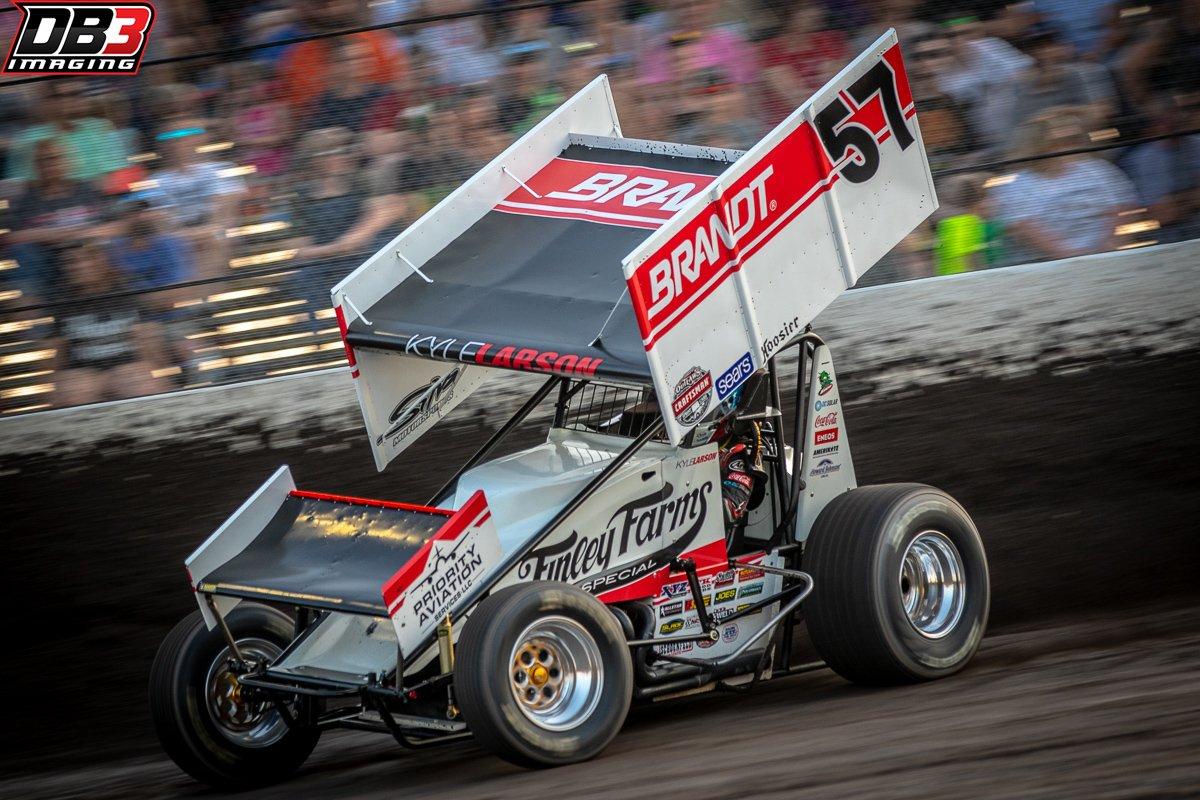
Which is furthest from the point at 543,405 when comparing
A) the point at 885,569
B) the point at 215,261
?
the point at 885,569

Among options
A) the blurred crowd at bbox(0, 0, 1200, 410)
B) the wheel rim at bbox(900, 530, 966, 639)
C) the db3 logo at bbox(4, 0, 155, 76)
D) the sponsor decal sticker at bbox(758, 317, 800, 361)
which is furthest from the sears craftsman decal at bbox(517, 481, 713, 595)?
the db3 logo at bbox(4, 0, 155, 76)

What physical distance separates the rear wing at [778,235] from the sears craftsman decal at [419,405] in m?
1.56

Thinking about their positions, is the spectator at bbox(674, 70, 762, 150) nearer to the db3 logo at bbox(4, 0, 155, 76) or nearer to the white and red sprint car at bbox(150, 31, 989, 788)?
the white and red sprint car at bbox(150, 31, 989, 788)

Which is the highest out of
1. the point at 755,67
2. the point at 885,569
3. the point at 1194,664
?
the point at 755,67

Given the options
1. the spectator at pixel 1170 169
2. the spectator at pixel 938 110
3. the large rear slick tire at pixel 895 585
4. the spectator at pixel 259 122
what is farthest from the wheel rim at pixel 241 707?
the spectator at pixel 1170 169

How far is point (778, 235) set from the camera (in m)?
6.11

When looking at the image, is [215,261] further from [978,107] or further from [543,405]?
[978,107]

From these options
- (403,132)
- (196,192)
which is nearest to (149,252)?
(196,192)

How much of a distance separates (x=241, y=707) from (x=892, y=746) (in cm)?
250

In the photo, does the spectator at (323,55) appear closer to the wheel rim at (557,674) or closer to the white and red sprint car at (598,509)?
the white and red sprint car at (598,509)

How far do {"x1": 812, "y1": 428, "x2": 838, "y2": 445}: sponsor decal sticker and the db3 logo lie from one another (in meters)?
5.04

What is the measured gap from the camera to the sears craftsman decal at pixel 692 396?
5.66 m

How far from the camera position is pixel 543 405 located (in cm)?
958

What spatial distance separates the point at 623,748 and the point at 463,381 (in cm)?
200
